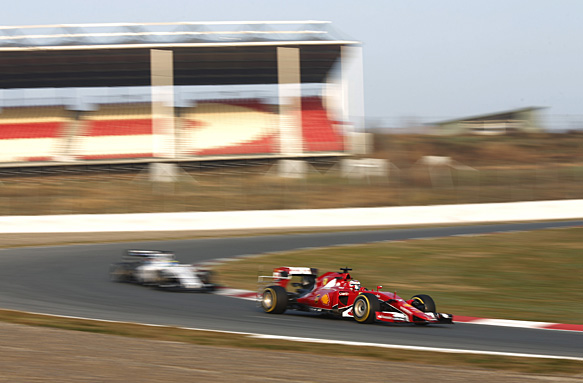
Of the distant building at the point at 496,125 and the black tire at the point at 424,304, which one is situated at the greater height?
the distant building at the point at 496,125

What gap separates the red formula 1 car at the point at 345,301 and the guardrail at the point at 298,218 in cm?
1410

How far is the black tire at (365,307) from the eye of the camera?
7285 mm

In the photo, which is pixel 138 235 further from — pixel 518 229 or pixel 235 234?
pixel 518 229

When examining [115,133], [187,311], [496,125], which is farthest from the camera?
[496,125]

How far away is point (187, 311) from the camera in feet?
27.2

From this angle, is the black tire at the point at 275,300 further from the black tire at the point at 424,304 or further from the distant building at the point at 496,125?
the distant building at the point at 496,125

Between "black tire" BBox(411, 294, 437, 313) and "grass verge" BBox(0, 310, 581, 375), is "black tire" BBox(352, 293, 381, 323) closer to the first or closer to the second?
"black tire" BBox(411, 294, 437, 313)

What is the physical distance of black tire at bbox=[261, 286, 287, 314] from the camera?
8031mm

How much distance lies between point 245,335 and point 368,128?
23.3 metres

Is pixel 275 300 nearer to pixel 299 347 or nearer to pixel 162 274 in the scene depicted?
pixel 299 347

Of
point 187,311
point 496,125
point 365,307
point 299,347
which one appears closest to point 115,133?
point 496,125

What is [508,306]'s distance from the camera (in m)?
9.13

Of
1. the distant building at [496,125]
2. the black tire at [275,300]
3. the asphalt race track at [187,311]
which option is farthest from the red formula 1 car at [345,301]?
the distant building at [496,125]

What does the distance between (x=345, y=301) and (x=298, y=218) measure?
1525cm
